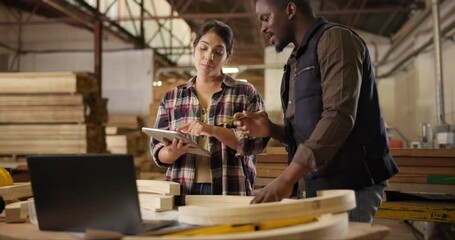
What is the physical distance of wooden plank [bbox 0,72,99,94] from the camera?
6520 mm

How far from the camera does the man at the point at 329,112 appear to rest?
139 cm

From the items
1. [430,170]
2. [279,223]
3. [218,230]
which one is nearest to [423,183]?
[430,170]

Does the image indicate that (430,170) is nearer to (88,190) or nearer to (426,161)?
(426,161)

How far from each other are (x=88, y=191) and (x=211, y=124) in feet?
3.67

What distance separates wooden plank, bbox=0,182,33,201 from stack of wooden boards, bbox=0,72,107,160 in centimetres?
503

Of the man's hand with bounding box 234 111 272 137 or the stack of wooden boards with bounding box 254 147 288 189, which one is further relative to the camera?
the stack of wooden boards with bounding box 254 147 288 189

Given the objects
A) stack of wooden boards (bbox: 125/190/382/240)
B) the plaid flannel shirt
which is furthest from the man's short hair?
stack of wooden boards (bbox: 125/190/382/240)

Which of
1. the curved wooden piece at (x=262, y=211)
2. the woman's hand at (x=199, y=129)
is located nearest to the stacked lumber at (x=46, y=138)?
the woman's hand at (x=199, y=129)

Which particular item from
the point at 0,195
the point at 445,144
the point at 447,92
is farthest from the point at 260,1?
the point at 447,92

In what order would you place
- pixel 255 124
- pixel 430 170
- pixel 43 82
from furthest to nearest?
pixel 43 82 → pixel 430 170 → pixel 255 124

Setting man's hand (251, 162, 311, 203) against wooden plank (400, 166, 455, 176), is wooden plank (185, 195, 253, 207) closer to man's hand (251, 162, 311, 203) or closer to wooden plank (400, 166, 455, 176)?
man's hand (251, 162, 311, 203)

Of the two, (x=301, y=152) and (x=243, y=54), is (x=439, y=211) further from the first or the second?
(x=243, y=54)

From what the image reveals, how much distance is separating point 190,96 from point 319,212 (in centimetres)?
125

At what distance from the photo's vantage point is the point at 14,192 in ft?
5.70
